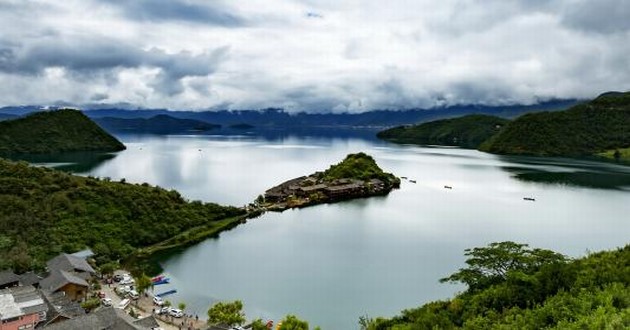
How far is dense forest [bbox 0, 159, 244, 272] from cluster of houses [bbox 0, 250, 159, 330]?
10.6 feet

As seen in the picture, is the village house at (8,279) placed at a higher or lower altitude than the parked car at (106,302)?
higher

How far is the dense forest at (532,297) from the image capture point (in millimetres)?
15953

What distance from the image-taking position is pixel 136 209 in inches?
1777

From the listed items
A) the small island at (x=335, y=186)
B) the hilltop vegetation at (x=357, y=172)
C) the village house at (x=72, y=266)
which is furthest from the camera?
the hilltop vegetation at (x=357, y=172)

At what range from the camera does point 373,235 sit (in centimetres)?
4812

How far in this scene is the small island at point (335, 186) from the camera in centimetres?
6569

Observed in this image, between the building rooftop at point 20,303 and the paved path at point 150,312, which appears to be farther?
the paved path at point 150,312

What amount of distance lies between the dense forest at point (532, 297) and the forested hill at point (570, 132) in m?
122

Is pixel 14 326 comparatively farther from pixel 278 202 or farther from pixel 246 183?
pixel 246 183

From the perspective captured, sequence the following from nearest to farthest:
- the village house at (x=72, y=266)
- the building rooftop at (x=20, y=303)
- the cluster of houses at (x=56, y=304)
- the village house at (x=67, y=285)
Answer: the cluster of houses at (x=56, y=304)
the building rooftop at (x=20, y=303)
the village house at (x=67, y=285)
the village house at (x=72, y=266)

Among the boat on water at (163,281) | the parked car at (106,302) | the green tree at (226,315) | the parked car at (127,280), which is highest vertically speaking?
the green tree at (226,315)

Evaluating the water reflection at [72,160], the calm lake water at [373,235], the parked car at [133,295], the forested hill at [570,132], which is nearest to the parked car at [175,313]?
the calm lake water at [373,235]

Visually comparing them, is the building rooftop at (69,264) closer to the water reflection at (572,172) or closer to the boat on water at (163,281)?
the boat on water at (163,281)

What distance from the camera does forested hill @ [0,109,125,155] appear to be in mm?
124688
